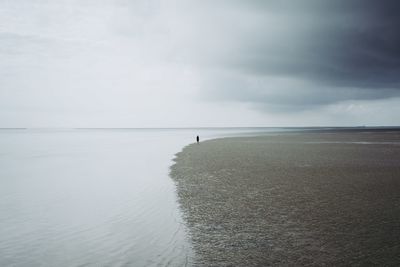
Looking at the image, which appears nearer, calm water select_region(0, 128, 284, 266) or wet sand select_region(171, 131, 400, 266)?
wet sand select_region(171, 131, 400, 266)

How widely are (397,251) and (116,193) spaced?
589 inches

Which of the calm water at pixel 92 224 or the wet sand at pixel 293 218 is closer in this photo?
the wet sand at pixel 293 218

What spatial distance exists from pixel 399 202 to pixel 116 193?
50.7 ft

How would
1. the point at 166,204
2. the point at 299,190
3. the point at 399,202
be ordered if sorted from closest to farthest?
1. the point at 399,202
2. the point at 166,204
3. the point at 299,190

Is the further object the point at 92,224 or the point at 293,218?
the point at 92,224

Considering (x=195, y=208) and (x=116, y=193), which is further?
(x=116, y=193)

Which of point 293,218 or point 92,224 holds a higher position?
point 293,218

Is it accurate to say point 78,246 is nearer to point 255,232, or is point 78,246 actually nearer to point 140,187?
A: point 255,232

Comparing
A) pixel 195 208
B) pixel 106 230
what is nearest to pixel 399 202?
pixel 195 208

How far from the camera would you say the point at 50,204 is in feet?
53.9

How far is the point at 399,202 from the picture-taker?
1473 cm

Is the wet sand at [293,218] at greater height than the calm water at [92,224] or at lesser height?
greater

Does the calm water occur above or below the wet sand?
below

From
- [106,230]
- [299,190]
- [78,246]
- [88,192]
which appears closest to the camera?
[78,246]
